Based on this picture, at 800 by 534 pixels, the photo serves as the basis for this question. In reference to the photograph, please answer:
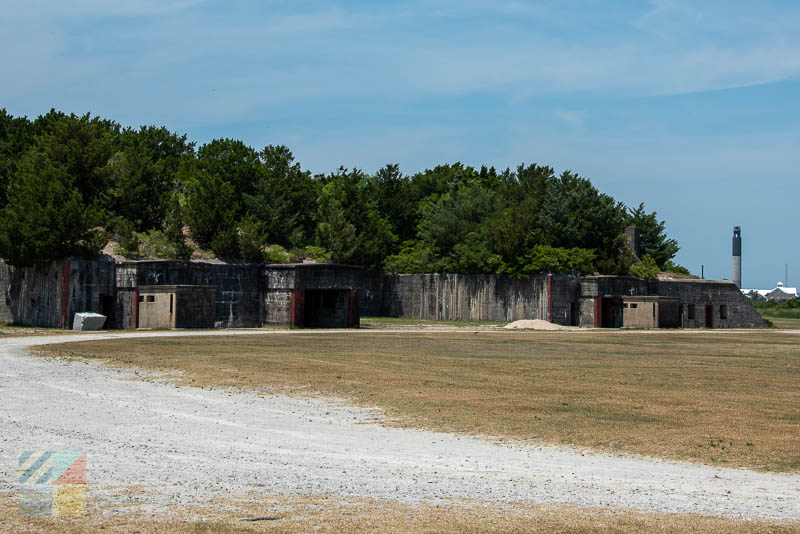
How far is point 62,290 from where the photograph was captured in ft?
165

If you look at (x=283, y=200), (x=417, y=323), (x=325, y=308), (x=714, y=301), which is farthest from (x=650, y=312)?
(x=283, y=200)

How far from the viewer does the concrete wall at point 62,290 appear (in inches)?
1982

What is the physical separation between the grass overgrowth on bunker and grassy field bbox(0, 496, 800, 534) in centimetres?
363

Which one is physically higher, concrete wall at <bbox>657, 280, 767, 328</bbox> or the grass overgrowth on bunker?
concrete wall at <bbox>657, 280, 767, 328</bbox>

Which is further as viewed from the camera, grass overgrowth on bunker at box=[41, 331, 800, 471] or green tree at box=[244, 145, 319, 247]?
green tree at box=[244, 145, 319, 247]

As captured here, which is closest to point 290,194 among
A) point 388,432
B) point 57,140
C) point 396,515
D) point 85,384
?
point 57,140

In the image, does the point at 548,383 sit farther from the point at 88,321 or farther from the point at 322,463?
the point at 88,321

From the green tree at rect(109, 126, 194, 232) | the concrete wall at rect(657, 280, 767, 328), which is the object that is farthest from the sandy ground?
the concrete wall at rect(657, 280, 767, 328)

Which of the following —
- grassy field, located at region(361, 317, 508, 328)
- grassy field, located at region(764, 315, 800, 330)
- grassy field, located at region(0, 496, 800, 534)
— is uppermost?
grassy field, located at region(0, 496, 800, 534)

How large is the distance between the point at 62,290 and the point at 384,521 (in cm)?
4573

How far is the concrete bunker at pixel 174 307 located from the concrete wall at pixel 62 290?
8.36 feet

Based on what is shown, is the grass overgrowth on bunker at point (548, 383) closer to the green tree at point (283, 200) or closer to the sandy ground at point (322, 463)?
the sandy ground at point (322, 463)

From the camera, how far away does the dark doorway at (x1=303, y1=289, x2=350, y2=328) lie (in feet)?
189

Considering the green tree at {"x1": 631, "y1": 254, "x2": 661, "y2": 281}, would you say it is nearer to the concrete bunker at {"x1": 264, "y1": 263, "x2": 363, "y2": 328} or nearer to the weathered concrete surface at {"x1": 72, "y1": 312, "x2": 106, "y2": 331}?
the concrete bunker at {"x1": 264, "y1": 263, "x2": 363, "y2": 328}
